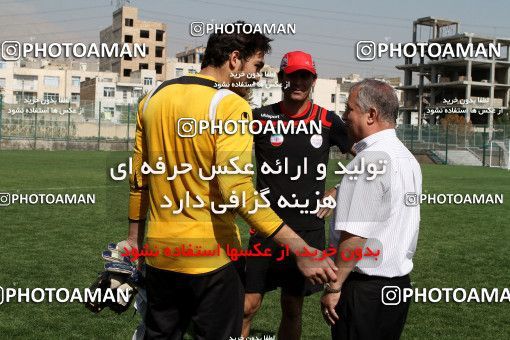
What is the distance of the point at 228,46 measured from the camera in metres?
3.52

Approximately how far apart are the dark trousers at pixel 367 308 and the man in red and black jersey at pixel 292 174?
1.59 m

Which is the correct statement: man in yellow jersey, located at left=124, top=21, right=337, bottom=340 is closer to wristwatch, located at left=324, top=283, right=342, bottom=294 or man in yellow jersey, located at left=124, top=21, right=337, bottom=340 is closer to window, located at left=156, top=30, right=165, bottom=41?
wristwatch, located at left=324, top=283, right=342, bottom=294

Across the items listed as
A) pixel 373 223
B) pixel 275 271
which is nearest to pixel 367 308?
pixel 373 223

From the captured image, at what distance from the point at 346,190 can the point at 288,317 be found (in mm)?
2405

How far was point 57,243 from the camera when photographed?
11094mm

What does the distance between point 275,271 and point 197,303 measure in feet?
6.82

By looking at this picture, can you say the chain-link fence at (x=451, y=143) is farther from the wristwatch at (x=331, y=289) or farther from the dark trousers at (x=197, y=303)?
the dark trousers at (x=197, y=303)

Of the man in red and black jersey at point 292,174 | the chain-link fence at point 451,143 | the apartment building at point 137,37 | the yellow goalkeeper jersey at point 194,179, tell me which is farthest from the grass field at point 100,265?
the apartment building at point 137,37

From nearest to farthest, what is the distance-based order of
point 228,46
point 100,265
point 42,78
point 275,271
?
point 228,46
point 275,271
point 100,265
point 42,78

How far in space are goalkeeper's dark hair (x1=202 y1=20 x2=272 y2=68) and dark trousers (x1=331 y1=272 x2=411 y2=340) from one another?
1.40 m

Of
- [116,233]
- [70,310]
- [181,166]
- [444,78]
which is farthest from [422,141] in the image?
[181,166]

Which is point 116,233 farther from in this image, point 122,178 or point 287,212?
point 122,178

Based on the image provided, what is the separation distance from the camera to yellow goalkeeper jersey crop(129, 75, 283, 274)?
3.27 m

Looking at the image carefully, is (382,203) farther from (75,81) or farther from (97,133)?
(75,81)
